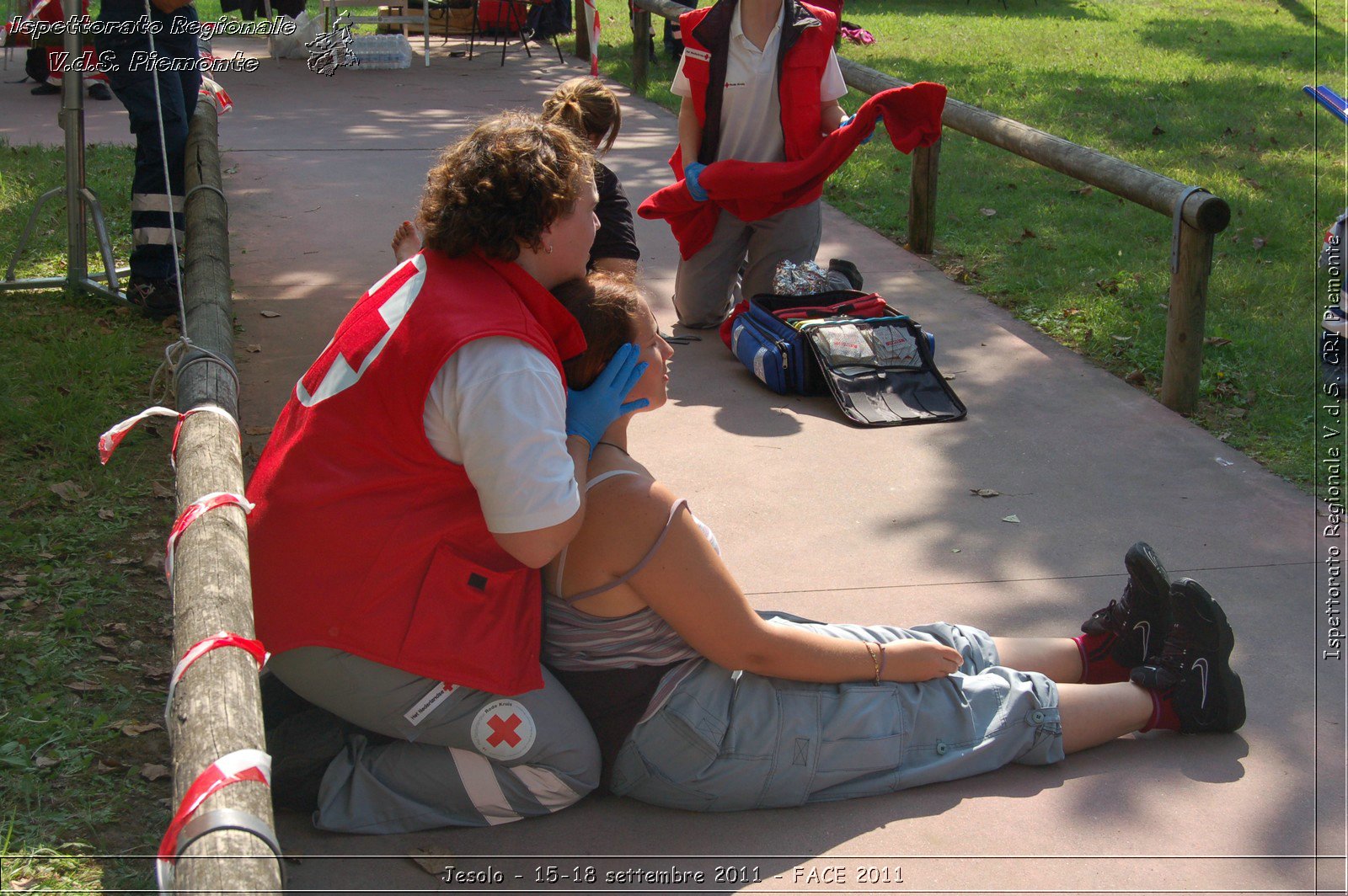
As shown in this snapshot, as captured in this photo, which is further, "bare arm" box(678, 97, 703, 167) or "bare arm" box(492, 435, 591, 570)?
"bare arm" box(678, 97, 703, 167)

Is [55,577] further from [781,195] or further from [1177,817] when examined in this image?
[781,195]

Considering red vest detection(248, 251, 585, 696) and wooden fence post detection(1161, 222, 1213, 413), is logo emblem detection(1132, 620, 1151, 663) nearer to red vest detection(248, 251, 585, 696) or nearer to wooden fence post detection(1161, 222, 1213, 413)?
red vest detection(248, 251, 585, 696)

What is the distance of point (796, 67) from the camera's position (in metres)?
5.65

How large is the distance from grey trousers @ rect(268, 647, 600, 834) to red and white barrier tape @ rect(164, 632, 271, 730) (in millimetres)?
207

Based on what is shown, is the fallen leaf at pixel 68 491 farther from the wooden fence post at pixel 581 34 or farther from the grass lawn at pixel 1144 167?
the wooden fence post at pixel 581 34

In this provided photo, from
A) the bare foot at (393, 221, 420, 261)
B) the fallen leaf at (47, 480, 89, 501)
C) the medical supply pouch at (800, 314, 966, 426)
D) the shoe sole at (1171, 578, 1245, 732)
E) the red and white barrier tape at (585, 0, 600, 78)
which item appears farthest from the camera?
the red and white barrier tape at (585, 0, 600, 78)

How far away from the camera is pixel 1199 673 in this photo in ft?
9.52

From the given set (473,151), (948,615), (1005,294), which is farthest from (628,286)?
(1005,294)

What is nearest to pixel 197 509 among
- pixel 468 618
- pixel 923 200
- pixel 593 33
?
pixel 468 618

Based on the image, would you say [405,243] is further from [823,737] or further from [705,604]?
[823,737]

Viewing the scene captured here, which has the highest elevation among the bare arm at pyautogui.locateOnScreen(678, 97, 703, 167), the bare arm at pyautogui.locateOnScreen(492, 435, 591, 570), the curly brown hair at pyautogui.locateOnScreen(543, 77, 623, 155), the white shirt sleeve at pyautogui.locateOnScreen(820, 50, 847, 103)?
the white shirt sleeve at pyautogui.locateOnScreen(820, 50, 847, 103)

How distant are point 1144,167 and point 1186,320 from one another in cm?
476

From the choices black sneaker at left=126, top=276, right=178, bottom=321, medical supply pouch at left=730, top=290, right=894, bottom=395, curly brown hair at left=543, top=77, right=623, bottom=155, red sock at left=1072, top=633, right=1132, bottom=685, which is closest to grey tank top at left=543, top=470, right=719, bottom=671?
red sock at left=1072, top=633, right=1132, bottom=685

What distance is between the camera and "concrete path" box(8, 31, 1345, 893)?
8.18 feet
